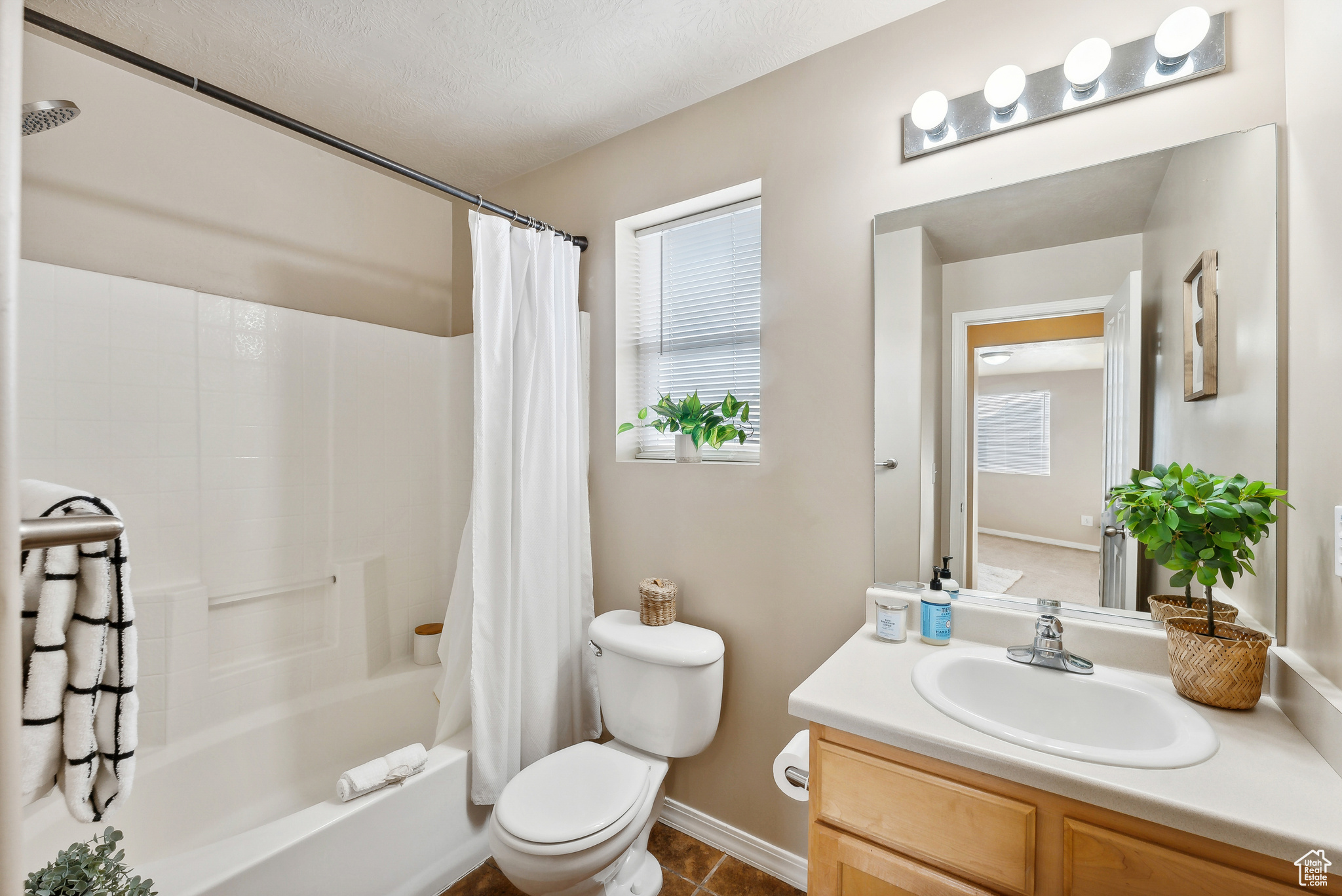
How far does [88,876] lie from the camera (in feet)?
3.42

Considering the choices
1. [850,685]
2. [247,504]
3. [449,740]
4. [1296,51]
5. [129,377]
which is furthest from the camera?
[247,504]

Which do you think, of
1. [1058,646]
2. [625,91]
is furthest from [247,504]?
[1058,646]

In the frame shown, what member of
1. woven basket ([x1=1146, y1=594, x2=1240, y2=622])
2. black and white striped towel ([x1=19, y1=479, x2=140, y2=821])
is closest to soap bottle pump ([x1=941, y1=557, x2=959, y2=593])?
woven basket ([x1=1146, y1=594, x2=1240, y2=622])

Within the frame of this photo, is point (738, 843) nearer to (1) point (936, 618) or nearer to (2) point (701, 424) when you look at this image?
(1) point (936, 618)

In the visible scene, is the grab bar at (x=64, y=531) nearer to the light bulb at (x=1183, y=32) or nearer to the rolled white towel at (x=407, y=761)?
the rolled white towel at (x=407, y=761)

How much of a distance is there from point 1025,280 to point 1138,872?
1.20 m

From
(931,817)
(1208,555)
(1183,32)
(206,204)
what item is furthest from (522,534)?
(1183,32)

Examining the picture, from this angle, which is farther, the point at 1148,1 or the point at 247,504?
the point at 247,504

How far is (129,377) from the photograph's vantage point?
67.0 inches

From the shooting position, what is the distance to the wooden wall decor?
122 cm

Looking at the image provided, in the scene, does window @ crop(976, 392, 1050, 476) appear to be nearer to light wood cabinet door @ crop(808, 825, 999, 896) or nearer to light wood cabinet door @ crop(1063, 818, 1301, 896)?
light wood cabinet door @ crop(1063, 818, 1301, 896)

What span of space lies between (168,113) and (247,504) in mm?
1267

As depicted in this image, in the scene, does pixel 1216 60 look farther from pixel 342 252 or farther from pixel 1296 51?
pixel 342 252

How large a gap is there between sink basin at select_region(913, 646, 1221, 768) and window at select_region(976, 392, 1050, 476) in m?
0.45
